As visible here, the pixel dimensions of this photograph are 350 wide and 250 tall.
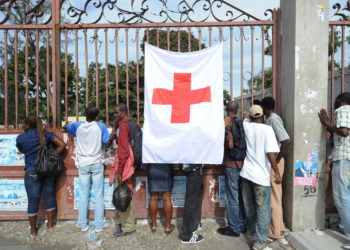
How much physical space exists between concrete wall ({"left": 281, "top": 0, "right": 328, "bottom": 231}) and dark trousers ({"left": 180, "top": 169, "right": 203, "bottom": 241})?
4.05 ft

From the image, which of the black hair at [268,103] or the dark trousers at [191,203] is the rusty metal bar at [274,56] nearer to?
the black hair at [268,103]

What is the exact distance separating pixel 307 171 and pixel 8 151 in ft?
13.4

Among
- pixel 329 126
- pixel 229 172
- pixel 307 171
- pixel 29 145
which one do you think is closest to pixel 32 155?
pixel 29 145

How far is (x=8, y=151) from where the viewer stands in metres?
3.99

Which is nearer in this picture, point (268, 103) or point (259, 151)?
point (259, 151)

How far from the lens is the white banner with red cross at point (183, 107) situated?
11.3 ft

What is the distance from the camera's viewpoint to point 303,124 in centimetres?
356

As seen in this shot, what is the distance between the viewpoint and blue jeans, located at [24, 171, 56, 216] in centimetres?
360

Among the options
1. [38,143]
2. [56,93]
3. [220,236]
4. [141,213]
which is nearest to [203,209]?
[220,236]

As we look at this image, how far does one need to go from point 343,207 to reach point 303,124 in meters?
1.06

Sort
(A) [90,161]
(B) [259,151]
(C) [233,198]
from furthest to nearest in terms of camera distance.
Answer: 1. (A) [90,161]
2. (C) [233,198]
3. (B) [259,151]

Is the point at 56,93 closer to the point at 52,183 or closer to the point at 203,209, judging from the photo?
the point at 52,183

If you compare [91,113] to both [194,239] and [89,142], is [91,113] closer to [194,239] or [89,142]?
[89,142]

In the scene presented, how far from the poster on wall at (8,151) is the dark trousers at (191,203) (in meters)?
2.44
